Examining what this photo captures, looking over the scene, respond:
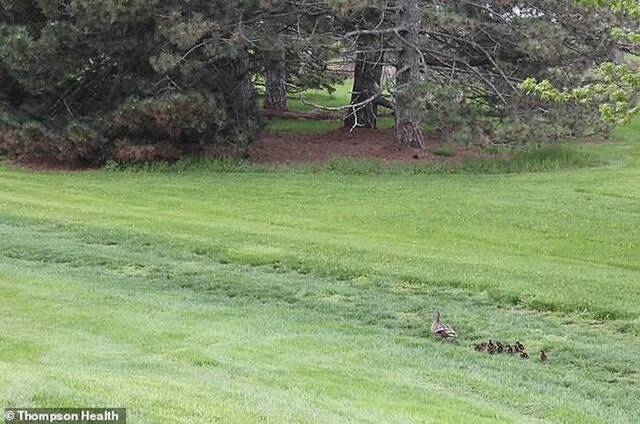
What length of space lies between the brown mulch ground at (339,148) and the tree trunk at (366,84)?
50 cm

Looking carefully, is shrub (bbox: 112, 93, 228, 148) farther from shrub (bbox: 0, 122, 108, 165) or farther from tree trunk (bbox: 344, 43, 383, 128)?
tree trunk (bbox: 344, 43, 383, 128)

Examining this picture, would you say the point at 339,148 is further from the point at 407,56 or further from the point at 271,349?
the point at 271,349

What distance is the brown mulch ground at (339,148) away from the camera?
2238cm

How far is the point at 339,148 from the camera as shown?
76.5 ft

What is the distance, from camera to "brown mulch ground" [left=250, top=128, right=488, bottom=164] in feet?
73.4

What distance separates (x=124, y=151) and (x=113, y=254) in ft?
27.5

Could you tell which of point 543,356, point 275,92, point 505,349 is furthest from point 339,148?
point 543,356

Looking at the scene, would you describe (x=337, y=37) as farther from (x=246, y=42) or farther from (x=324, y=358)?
(x=324, y=358)

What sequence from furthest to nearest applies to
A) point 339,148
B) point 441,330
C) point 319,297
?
point 339,148 < point 319,297 < point 441,330

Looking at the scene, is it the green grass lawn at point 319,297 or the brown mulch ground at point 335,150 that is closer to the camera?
the green grass lawn at point 319,297

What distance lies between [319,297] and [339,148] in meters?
12.6

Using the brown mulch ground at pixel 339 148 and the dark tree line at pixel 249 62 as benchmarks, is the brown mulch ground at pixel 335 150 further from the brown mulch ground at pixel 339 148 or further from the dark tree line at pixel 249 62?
the dark tree line at pixel 249 62

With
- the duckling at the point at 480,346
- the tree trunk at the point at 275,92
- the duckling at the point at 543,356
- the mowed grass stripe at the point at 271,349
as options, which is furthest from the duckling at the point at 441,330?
the tree trunk at the point at 275,92

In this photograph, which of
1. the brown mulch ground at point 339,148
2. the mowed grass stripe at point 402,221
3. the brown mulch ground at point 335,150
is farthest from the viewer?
the brown mulch ground at point 339,148
